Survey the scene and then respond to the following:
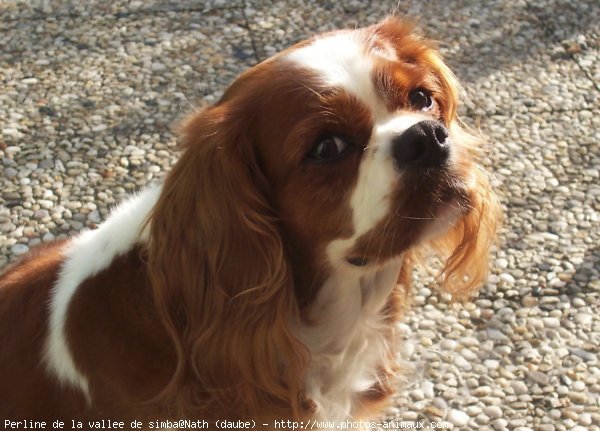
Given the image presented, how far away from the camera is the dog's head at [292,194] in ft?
8.14

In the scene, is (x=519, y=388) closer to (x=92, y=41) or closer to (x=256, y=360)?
(x=256, y=360)

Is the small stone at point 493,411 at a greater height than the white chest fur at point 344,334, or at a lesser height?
lesser

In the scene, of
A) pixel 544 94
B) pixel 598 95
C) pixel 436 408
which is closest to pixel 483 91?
pixel 544 94

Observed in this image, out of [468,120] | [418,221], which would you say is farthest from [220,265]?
[468,120]

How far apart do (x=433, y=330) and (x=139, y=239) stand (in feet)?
5.82

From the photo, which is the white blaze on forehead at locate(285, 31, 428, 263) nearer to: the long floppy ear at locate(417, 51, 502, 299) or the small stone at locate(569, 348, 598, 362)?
the long floppy ear at locate(417, 51, 502, 299)

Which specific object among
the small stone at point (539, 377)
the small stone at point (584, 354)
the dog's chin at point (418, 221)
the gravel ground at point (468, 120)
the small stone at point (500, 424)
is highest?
the dog's chin at point (418, 221)

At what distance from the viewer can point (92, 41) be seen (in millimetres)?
5938

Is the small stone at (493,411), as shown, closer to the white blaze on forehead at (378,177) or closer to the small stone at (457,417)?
the small stone at (457,417)

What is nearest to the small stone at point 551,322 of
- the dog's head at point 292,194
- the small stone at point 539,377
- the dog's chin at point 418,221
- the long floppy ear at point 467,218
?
the small stone at point 539,377

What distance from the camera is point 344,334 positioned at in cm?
299

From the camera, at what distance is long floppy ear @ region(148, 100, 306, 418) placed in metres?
2.61

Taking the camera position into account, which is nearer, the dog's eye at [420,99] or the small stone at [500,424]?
the dog's eye at [420,99]

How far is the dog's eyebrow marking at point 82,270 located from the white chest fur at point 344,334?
0.69 meters
